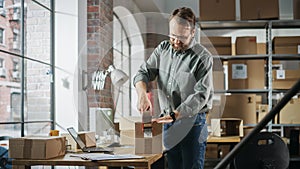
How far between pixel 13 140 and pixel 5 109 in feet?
3.02

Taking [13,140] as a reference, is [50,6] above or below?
above

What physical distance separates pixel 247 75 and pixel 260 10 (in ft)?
2.26

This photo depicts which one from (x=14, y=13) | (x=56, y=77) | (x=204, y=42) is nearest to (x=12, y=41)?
(x=14, y=13)

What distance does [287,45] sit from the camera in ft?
15.6

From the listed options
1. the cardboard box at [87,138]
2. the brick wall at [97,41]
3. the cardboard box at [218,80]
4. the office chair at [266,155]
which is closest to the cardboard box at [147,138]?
the cardboard box at [87,138]

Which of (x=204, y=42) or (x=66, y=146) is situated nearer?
(x=66, y=146)

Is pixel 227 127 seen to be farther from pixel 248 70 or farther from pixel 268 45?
pixel 268 45

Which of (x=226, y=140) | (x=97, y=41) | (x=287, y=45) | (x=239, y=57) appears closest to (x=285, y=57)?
(x=287, y=45)

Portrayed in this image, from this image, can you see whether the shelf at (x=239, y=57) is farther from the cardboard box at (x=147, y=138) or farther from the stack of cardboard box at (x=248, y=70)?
the cardboard box at (x=147, y=138)

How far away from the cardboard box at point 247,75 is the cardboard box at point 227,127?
49 cm

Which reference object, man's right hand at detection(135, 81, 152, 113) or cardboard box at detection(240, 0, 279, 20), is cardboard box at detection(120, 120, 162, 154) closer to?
man's right hand at detection(135, 81, 152, 113)

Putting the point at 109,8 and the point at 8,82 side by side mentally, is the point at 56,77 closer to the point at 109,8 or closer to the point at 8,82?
the point at 8,82

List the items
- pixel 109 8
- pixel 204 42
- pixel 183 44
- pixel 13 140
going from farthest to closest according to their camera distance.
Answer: pixel 204 42
pixel 109 8
pixel 183 44
pixel 13 140

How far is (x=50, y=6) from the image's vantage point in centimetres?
394
